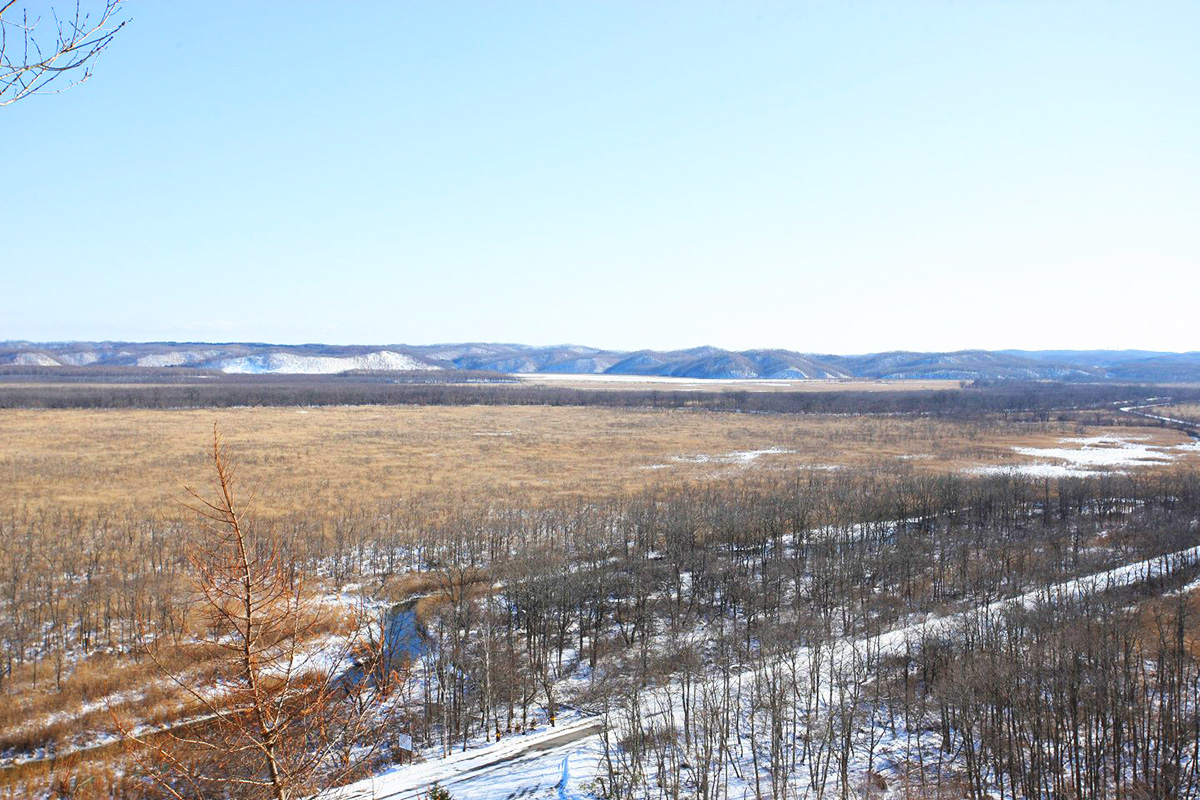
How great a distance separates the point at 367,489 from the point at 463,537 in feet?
49.9

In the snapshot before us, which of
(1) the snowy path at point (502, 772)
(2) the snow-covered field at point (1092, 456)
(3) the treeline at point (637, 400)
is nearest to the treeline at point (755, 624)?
(1) the snowy path at point (502, 772)

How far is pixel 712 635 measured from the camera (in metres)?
28.8

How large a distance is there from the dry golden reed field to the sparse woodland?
6.90 m

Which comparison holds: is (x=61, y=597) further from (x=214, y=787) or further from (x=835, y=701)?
(x=835, y=701)

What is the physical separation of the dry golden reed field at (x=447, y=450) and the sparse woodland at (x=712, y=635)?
6896 millimetres

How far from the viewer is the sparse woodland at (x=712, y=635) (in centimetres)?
1877

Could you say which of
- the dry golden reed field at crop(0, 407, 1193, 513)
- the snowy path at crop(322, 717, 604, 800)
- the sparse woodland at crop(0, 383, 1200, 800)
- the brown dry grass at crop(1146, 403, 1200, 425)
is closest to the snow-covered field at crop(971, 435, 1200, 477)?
the dry golden reed field at crop(0, 407, 1193, 513)

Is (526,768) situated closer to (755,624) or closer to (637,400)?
(755,624)

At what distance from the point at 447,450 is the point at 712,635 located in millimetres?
47575

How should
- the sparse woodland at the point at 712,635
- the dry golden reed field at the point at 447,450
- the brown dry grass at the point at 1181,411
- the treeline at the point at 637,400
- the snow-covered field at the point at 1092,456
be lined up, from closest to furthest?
1. the sparse woodland at the point at 712,635
2. the dry golden reed field at the point at 447,450
3. the snow-covered field at the point at 1092,456
4. the brown dry grass at the point at 1181,411
5. the treeline at the point at 637,400

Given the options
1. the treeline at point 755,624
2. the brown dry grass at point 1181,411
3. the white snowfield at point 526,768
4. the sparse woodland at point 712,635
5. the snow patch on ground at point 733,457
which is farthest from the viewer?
the brown dry grass at point 1181,411

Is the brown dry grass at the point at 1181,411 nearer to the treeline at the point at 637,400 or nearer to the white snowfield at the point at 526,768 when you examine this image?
the treeline at the point at 637,400

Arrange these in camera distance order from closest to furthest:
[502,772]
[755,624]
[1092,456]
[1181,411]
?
[502,772]
[755,624]
[1092,456]
[1181,411]

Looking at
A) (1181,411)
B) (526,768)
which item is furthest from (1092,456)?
(526,768)
